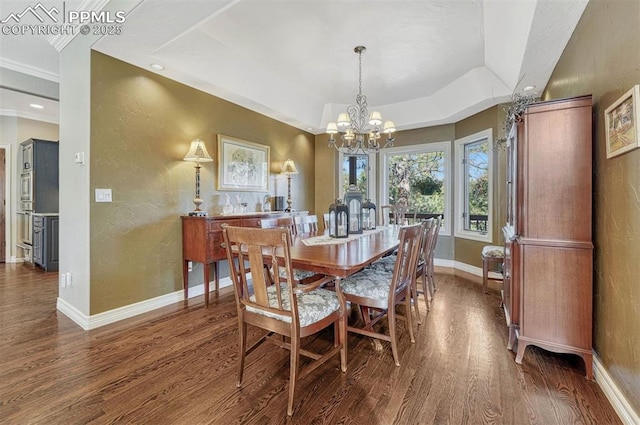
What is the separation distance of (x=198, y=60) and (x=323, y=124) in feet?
8.56

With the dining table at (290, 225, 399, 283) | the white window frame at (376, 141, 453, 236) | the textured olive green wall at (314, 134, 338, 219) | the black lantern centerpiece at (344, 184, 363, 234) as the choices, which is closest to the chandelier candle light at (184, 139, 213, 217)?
the dining table at (290, 225, 399, 283)

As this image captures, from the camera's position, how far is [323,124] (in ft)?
17.4

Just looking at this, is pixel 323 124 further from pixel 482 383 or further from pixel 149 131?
pixel 482 383

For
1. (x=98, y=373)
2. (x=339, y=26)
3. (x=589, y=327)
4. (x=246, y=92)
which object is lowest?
(x=98, y=373)

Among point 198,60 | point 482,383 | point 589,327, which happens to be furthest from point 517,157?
point 198,60

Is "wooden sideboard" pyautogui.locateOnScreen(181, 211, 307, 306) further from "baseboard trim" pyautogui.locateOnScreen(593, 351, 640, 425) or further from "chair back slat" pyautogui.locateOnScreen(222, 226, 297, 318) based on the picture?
"baseboard trim" pyautogui.locateOnScreen(593, 351, 640, 425)

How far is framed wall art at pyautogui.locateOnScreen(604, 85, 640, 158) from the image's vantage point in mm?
1340

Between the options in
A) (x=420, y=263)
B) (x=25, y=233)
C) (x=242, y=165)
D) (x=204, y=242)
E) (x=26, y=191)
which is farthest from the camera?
(x=25, y=233)

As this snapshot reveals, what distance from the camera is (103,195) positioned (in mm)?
2623

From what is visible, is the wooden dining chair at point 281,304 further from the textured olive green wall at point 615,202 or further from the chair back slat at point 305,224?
the textured olive green wall at point 615,202

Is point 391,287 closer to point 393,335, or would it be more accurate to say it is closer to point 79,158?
point 393,335

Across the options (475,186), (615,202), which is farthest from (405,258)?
(475,186)

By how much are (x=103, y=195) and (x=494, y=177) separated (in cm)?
485

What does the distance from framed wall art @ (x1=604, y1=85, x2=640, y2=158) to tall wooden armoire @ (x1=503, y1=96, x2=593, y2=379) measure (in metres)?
0.16
